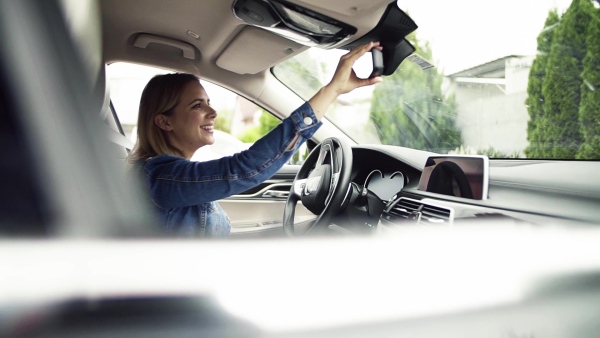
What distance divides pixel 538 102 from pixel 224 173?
1294mm

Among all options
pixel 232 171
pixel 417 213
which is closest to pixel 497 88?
pixel 417 213

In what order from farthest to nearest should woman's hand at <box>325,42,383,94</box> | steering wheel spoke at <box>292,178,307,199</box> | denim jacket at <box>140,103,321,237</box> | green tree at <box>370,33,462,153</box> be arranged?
1. steering wheel spoke at <box>292,178,307,199</box>
2. green tree at <box>370,33,462,153</box>
3. woman's hand at <box>325,42,383,94</box>
4. denim jacket at <box>140,103,321,237</box>

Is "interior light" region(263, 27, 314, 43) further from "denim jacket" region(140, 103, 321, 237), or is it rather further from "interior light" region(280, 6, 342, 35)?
"denim jacket" region(140, 103, 321, 237)

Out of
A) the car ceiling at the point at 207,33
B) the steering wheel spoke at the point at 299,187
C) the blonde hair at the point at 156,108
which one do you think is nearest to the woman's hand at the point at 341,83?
the car ceiling at the point at 207,33

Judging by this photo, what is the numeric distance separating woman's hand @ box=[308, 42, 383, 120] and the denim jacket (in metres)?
0.06

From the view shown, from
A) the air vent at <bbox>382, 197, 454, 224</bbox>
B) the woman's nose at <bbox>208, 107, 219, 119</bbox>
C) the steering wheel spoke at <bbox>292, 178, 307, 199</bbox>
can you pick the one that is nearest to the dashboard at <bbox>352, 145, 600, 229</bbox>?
the air vent at <bbox>382, 197, 454, 224</bbox>

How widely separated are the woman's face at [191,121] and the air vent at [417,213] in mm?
887

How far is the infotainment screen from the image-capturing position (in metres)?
1.73

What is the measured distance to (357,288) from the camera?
62 cm

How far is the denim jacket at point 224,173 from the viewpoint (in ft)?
4.35

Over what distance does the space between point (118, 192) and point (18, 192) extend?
0.45 ft

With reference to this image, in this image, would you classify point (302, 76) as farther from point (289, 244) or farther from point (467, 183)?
point (289, 244)

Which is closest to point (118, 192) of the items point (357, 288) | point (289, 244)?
point (289, 244)

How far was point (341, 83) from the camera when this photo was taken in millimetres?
1508
